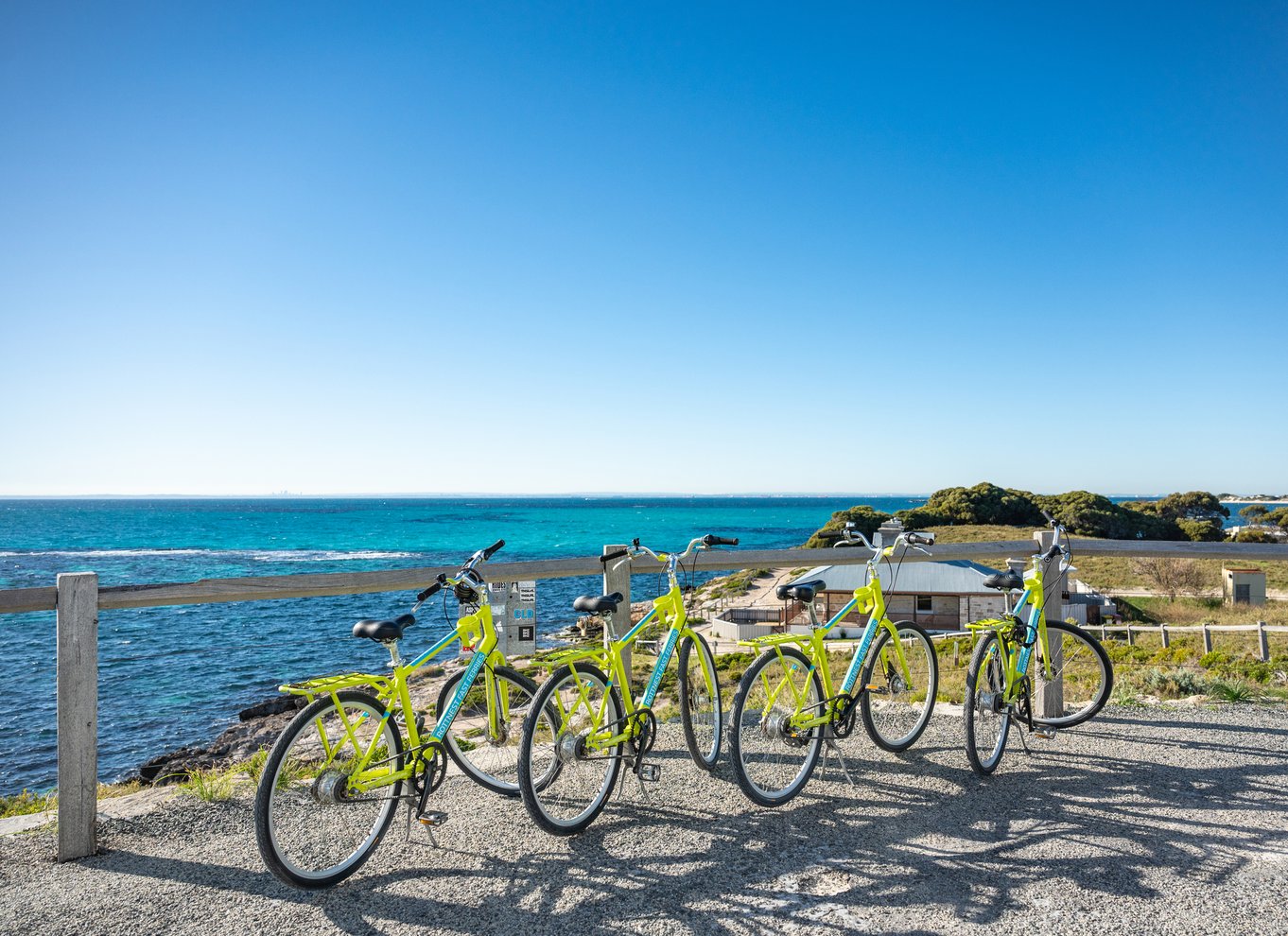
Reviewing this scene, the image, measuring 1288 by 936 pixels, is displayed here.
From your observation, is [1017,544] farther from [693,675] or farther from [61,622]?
[61,622]

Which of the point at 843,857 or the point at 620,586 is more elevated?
the point at 620,586

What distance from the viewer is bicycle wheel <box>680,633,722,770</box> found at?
12.9 ft

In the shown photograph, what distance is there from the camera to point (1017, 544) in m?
5.36

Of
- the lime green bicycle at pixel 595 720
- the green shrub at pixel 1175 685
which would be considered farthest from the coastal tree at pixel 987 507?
the lime green bicycle at pixel 595 720

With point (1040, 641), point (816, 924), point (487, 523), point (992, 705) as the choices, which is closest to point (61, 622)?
point (816, 924)

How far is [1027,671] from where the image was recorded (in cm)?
480

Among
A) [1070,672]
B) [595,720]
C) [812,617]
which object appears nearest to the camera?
[595,720]

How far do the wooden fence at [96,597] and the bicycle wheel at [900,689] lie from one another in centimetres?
65

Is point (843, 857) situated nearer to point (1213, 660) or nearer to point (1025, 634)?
point (1025, 634)

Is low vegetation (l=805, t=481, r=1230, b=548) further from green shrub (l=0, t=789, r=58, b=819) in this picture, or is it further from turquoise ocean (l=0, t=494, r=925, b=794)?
green shrub (l=0, t=789, r=58, b=819)

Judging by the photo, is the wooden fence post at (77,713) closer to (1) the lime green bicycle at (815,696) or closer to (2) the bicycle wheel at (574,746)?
(2) the bicycle wheel at (574,746)

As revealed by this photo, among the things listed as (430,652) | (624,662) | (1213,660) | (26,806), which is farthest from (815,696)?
(1213,660)

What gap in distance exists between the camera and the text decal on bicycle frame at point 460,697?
3.36 meters

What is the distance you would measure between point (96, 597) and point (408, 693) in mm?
1443
